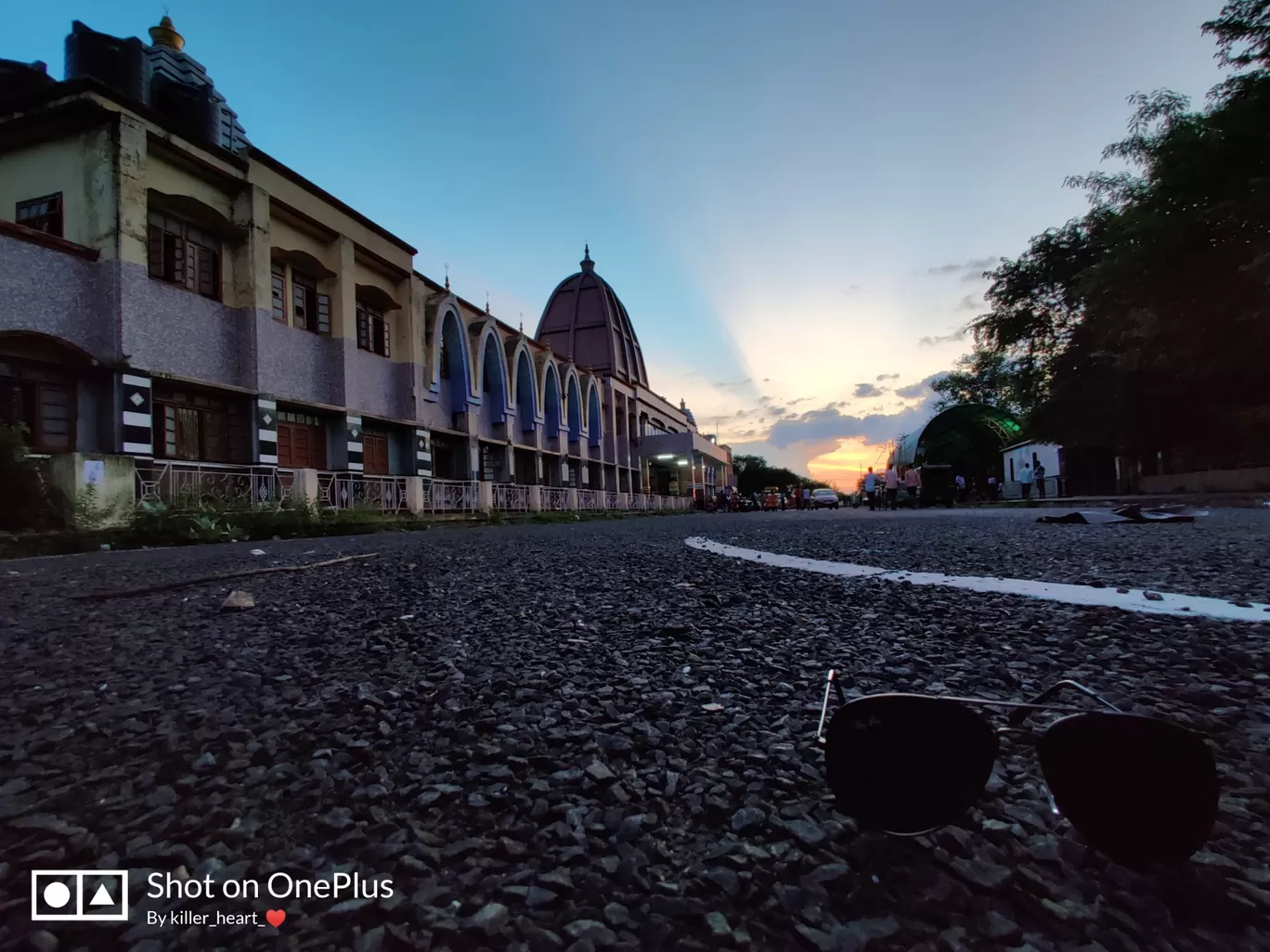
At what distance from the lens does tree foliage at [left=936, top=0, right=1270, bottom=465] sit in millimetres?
16047

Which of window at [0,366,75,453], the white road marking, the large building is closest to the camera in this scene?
the white road marking

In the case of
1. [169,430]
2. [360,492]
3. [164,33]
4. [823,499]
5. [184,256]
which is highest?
[164,33]

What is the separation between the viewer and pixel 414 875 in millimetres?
1041

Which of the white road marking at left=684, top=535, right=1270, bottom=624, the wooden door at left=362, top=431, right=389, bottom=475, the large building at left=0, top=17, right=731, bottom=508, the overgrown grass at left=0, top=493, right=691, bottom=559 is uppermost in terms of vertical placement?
the large building at left=0, top=17, right=731, bottom=508

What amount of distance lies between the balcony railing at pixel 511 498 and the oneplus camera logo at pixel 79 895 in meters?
20.9

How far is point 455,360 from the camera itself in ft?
73.5

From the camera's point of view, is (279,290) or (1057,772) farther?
(279,290)

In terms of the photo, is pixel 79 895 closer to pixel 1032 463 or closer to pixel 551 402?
pixel 551 402

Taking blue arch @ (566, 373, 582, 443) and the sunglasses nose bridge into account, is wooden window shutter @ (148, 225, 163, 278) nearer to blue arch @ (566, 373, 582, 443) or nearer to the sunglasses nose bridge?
the sunglasses nose bridge

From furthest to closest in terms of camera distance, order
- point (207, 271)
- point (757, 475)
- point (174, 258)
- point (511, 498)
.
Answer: point (757, 475)
point (511, 498)
point (207, 271)
point (174, 258)

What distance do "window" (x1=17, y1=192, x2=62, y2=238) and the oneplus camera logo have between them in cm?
1653

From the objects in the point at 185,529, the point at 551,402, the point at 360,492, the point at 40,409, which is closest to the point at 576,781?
the point at 185,529

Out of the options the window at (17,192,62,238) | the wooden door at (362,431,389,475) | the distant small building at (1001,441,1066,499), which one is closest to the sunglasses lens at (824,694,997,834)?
the window at (17,192,62,238)

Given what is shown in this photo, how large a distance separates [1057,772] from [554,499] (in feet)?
85.2
